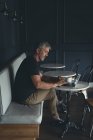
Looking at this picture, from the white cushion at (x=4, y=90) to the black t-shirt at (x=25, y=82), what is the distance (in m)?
0.15

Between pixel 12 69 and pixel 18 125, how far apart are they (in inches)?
41.7

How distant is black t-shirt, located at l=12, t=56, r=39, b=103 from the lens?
3.77 m

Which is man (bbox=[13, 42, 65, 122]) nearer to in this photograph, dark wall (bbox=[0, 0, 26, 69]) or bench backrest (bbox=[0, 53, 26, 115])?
bench backrest (bbox=[0, 53, 26, 115])

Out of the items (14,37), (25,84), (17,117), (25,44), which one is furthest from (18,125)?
(25,44)

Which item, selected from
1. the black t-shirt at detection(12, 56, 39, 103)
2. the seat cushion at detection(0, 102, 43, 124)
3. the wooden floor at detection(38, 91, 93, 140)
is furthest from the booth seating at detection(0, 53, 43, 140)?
the wooden floor at detection(38, 91, 93, 140)

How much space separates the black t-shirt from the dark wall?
641mm

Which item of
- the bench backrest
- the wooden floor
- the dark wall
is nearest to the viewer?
the bench backrest

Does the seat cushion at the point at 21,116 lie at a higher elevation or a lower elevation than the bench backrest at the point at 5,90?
lower

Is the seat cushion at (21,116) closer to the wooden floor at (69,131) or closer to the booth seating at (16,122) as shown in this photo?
the booth seating at (16,122)

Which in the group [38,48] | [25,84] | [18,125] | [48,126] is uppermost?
[38,48]

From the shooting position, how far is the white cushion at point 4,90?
11.0ft

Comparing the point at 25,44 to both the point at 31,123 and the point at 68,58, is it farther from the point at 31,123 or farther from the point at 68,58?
the point at 31,123

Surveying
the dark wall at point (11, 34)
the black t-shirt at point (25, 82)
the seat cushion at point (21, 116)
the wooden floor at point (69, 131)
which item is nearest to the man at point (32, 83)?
the black t-shirt at point (25, 82)

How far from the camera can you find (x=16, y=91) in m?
3.93
